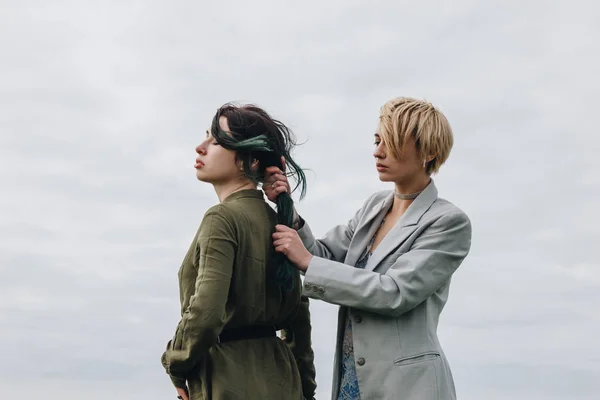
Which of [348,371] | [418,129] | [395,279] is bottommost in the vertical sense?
[348,371]

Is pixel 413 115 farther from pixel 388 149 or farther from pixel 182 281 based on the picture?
pixel 182 281

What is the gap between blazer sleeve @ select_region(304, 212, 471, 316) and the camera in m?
4.22

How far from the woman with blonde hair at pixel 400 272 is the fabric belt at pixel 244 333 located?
290mm

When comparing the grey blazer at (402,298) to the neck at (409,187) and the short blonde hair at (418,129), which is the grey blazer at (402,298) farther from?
the short blonde hair at (418,129)

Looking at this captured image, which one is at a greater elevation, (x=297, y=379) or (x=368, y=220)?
(x=368, y=220)

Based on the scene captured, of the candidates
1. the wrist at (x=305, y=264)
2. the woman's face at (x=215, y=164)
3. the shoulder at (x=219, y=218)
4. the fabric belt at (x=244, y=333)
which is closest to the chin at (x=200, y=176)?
the woman's face at (x=215, y=164)

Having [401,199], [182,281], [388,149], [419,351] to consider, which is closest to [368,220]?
[401,199]

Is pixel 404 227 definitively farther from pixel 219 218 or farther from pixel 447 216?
pixel 219 218

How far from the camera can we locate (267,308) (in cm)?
426

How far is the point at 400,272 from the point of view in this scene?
4277mm

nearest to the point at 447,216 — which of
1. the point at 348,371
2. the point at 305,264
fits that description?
the point at 305,264

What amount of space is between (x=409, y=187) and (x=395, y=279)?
59 centimetres

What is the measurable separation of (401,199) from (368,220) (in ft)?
0.71

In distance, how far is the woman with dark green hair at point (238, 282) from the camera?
3.99m
